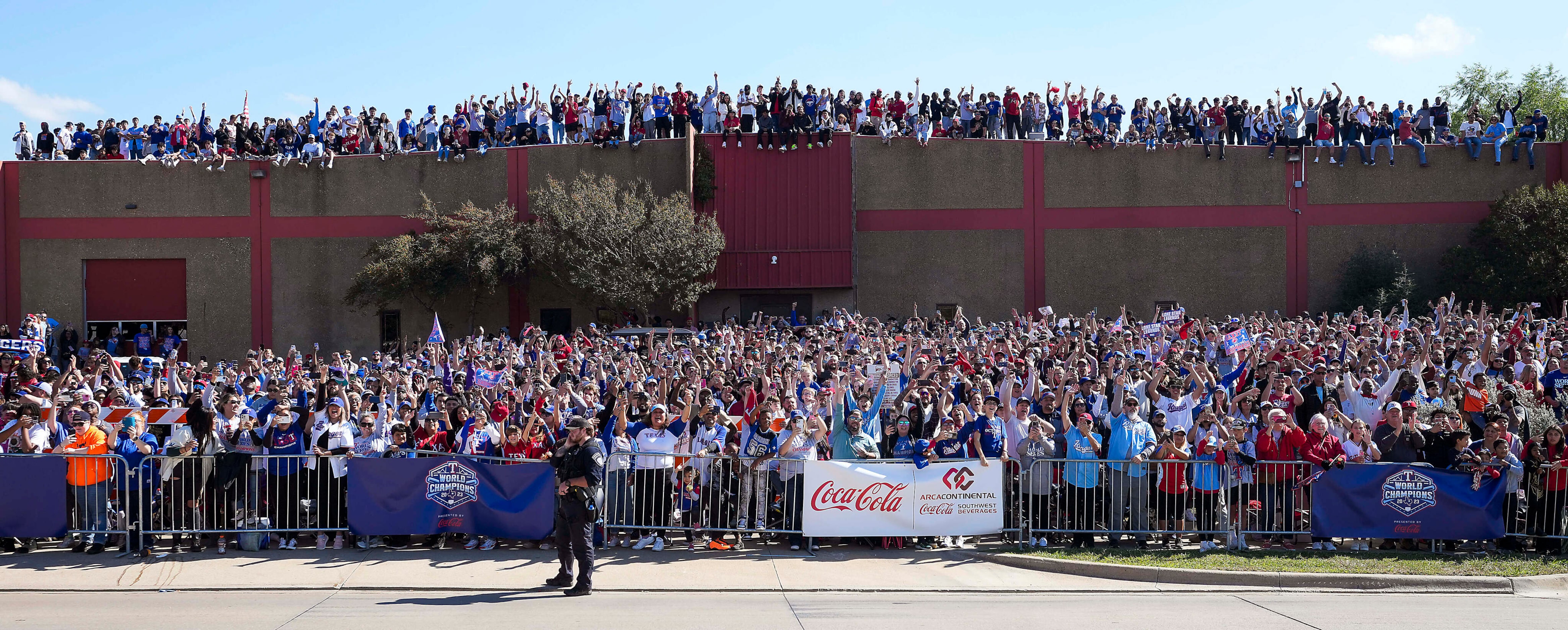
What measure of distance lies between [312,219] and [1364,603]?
3150 centimetres

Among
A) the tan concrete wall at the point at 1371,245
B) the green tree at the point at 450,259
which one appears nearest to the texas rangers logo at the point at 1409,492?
the green tree at the point at 450,259

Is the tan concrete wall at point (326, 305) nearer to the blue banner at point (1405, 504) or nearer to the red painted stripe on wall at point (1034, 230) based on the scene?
the red painted stripe on wall at point (1034, 230)

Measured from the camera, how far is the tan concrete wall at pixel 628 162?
109 feet

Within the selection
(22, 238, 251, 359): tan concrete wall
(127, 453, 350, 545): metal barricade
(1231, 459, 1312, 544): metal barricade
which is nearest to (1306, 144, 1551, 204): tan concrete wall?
(1231, 459, 1312, 544): metal barricade

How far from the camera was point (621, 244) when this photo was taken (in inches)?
1196

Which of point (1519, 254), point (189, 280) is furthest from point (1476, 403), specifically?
point (189, 280)

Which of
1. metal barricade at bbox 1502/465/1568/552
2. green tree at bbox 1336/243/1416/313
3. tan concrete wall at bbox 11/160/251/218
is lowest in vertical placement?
metal barricade at bbox 1502/465/1568/552

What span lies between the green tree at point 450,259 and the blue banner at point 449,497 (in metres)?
20.5

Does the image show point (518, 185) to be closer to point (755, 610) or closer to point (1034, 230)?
point (1034, 230)

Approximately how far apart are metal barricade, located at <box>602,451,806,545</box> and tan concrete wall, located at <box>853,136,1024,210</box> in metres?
23.4

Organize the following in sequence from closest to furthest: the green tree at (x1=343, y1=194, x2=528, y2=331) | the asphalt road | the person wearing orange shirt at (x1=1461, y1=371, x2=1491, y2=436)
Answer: the asphalt road, the person wearing orange shirt at (x1=1461, y1=371, x2=1491, y2=436), the green tree at (x1=343, y1=194, x2=528, y2=331)

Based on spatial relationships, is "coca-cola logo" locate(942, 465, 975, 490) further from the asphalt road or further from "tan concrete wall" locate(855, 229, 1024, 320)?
"tan concrete wall" locate(855, 229, 1024, 320)

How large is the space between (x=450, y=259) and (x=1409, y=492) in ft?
84.3

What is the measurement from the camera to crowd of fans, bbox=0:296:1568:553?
34.7ft
